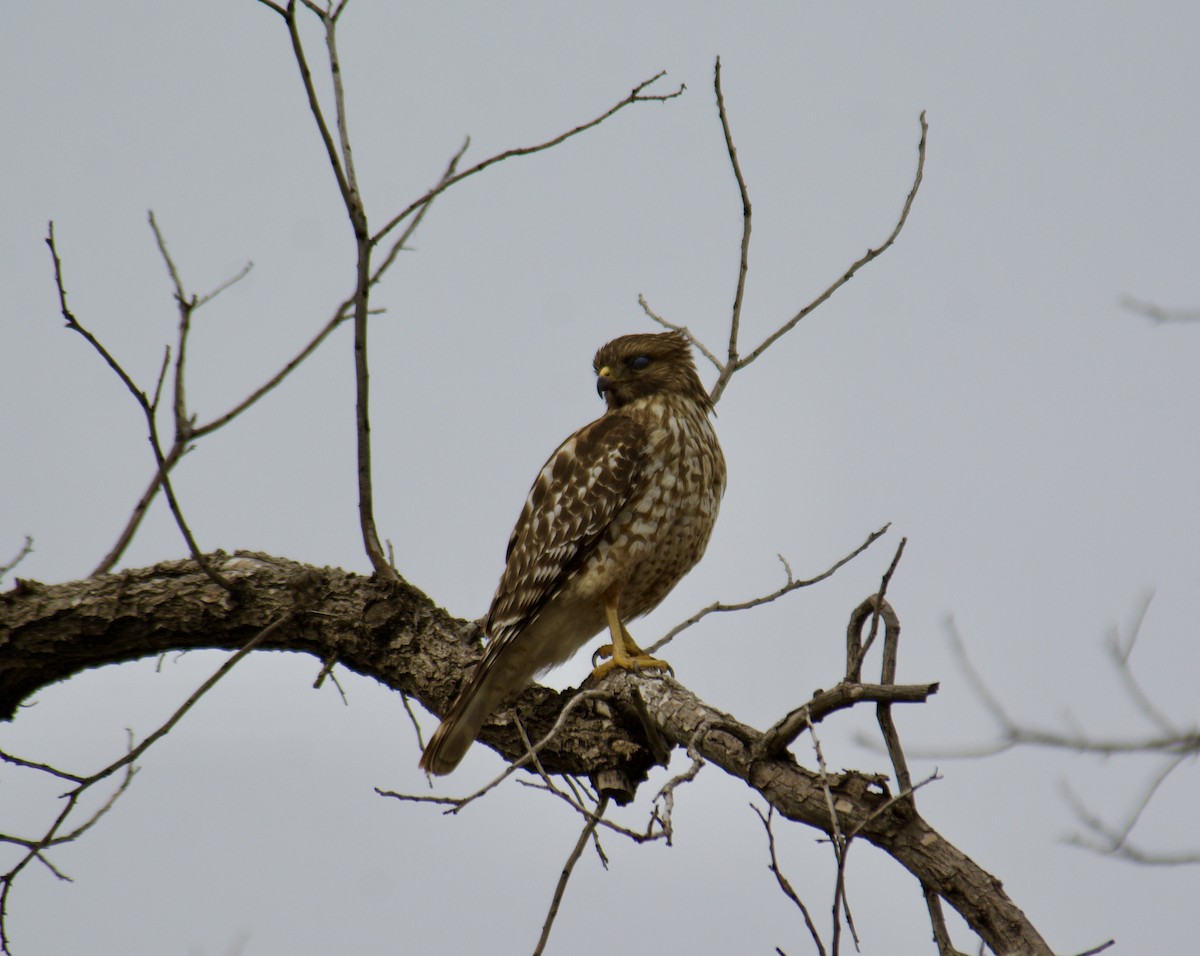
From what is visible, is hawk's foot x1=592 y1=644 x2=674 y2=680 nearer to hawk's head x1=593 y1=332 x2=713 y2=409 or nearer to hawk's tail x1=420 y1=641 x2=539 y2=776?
hawk's tail x1=420 y1=641 x2=539 y2=776

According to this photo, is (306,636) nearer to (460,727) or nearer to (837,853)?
(460,727)

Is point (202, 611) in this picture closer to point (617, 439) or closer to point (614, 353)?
point (617, 439)

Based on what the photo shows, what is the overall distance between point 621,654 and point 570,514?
0.70 meters

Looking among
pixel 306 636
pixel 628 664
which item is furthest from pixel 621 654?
pixel 306 636

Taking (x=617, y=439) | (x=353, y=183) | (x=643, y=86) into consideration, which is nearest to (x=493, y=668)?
(x=617, y=439)

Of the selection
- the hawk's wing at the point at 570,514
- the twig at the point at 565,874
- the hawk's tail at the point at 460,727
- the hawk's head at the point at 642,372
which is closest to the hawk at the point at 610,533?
the hawk's wing at the point at 570,514

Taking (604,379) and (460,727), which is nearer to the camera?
(460,727)

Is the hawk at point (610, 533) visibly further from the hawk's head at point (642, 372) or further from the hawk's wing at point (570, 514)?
the hawk's head at point (642, 372)

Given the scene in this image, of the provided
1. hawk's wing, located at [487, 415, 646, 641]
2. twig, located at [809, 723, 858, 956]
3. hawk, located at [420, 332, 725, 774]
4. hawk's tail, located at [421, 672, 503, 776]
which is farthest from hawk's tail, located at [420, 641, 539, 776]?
twig, located at [809, 723, 858, 956]

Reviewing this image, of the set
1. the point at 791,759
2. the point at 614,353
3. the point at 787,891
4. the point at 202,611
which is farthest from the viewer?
the point at 614,353

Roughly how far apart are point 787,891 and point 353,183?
2.05m

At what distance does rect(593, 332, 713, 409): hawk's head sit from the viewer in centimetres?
545

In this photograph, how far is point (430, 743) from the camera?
426 cm

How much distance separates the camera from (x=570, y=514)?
16.2 feet
